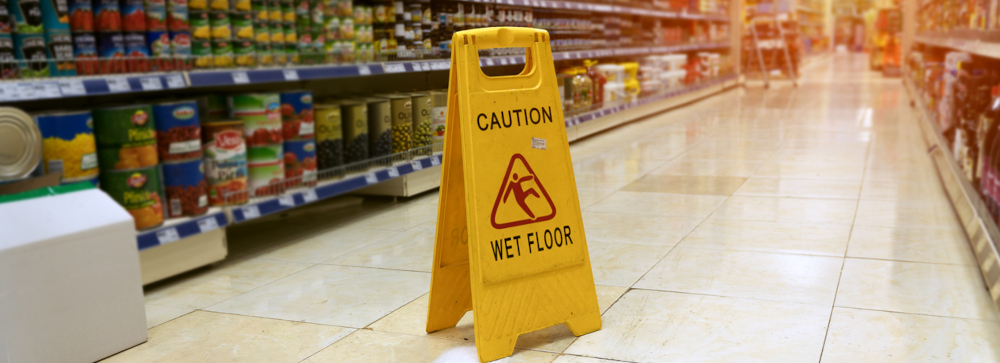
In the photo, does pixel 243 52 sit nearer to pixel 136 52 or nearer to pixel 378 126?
pixel 136 52

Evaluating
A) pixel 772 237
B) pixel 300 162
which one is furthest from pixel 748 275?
pixel 300 162

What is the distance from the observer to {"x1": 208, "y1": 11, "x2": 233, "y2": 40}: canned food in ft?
8.85

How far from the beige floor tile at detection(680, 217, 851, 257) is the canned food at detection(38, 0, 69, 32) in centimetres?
224

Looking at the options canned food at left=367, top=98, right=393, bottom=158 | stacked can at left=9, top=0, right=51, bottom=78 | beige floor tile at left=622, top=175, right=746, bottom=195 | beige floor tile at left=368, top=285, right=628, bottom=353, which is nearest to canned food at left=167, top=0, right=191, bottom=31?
stacked can at left=9, top=0, right=51, bottom=78

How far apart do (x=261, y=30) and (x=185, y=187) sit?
2.32ft

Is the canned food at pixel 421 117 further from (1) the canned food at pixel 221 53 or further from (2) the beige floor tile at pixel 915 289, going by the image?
(2) the beige floor tile at pixel 915 289

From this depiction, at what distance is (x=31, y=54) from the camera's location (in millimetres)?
2166

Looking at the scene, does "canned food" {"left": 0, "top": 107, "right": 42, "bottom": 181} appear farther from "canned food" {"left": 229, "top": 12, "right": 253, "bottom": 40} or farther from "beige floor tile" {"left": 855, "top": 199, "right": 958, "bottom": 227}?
"beige floor tile" {"left": 855, "top": 199, "right": 958, "bottom": 227}

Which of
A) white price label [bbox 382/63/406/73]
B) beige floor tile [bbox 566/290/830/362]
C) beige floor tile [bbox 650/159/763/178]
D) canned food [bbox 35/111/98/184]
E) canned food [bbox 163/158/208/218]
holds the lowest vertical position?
beige floor tile [bbox 566/290/830/362]

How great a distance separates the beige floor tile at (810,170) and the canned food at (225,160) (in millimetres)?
3012

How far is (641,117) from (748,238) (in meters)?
5.01

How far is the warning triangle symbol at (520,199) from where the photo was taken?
1887 mm

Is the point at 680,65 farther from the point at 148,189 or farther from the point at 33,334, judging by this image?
the point at 33,334

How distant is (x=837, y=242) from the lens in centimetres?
292
